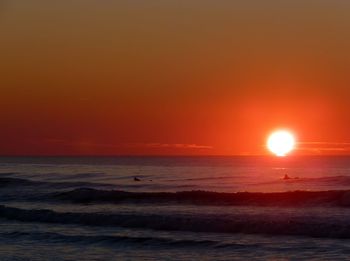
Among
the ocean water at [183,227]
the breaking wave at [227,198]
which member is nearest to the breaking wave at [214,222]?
the ocean water at [183,227]

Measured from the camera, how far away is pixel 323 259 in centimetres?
2106

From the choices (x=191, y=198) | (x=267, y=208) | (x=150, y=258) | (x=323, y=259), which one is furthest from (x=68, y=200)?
(x=323, y=259)

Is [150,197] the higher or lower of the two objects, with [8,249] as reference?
higher

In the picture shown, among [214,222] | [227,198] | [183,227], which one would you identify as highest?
[227,198]

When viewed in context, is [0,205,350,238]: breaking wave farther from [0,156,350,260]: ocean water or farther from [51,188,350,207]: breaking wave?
Result: [51,188,350,207]: breaking wave

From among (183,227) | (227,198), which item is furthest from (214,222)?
(227,198)

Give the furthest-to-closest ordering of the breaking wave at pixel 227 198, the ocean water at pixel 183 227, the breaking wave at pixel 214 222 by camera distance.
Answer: the breaking wave at pixel 227 198 < the breaking wave at pixel 214 222 < the ocean water at pixel 183 227

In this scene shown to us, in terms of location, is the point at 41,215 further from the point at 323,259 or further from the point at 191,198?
the point at 323,259

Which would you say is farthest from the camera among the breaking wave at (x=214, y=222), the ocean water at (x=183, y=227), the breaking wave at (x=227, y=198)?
the breaking wave at (x=227, y=198)

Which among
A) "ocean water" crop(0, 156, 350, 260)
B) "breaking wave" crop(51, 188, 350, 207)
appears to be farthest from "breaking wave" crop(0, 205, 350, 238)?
"breaking wave" crop(51, 188, 350, 207)

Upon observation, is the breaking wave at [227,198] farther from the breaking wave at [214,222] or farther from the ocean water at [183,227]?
the breaking wave at [214,222]

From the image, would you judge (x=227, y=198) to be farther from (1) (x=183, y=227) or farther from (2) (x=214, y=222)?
(1) (x=183, y=227)

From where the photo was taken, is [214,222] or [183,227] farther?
[214,222]

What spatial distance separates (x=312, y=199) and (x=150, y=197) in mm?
10049
